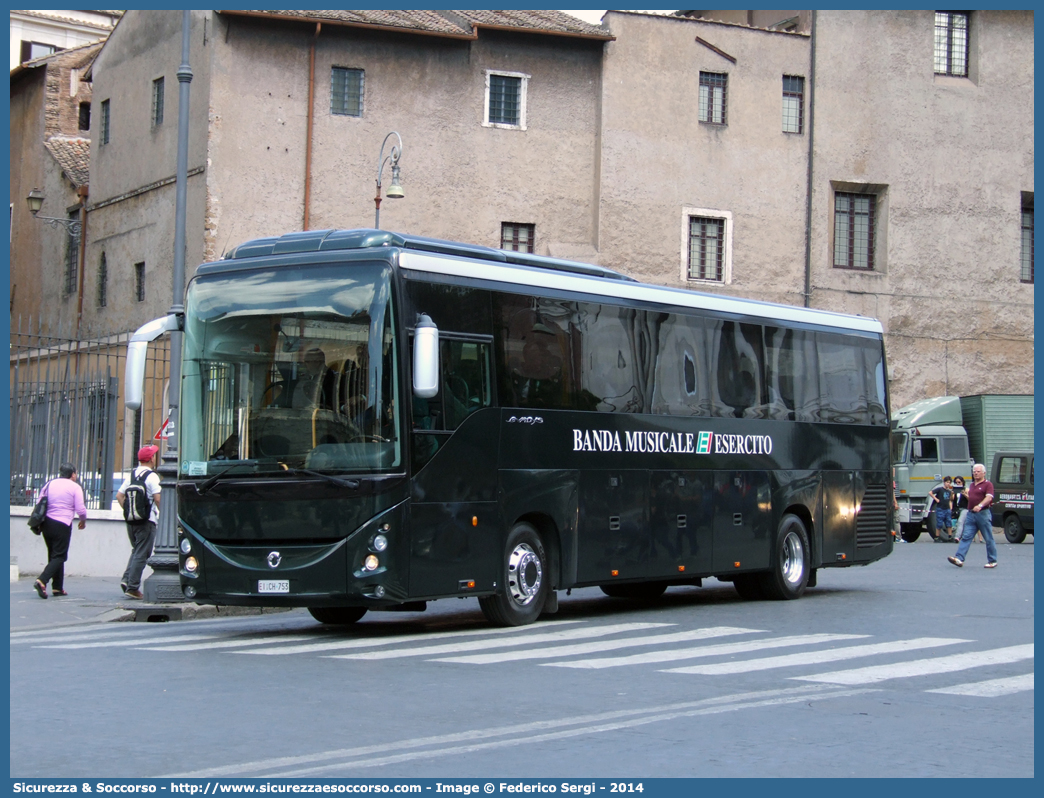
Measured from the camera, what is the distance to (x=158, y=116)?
40875mm

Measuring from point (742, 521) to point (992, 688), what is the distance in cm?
696

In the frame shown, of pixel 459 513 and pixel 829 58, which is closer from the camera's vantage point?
pixel 459 513

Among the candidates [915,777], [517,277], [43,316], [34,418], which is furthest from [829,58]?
[915,777]

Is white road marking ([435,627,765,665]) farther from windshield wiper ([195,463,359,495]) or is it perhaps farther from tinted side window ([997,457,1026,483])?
tinted side window ([997,457,1026,483])

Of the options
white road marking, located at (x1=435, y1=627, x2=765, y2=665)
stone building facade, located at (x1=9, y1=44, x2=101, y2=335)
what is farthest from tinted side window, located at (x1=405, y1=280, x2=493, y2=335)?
stone building facade, located at (x1=9, y1=44, x2=101, y2=335)

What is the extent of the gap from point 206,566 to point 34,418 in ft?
33.5

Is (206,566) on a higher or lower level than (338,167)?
lower

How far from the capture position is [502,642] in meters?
13.0

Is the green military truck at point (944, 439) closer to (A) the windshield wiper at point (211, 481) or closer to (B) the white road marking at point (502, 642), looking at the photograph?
(B) the white road marking at point (502, 642)

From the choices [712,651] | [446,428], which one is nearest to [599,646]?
[712,651]

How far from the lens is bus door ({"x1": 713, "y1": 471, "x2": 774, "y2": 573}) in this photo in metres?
16.8

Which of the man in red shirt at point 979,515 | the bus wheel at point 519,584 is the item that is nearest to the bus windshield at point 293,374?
the bus wheel at point 519,584

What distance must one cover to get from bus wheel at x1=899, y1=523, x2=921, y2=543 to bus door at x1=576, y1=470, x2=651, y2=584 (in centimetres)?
2613
